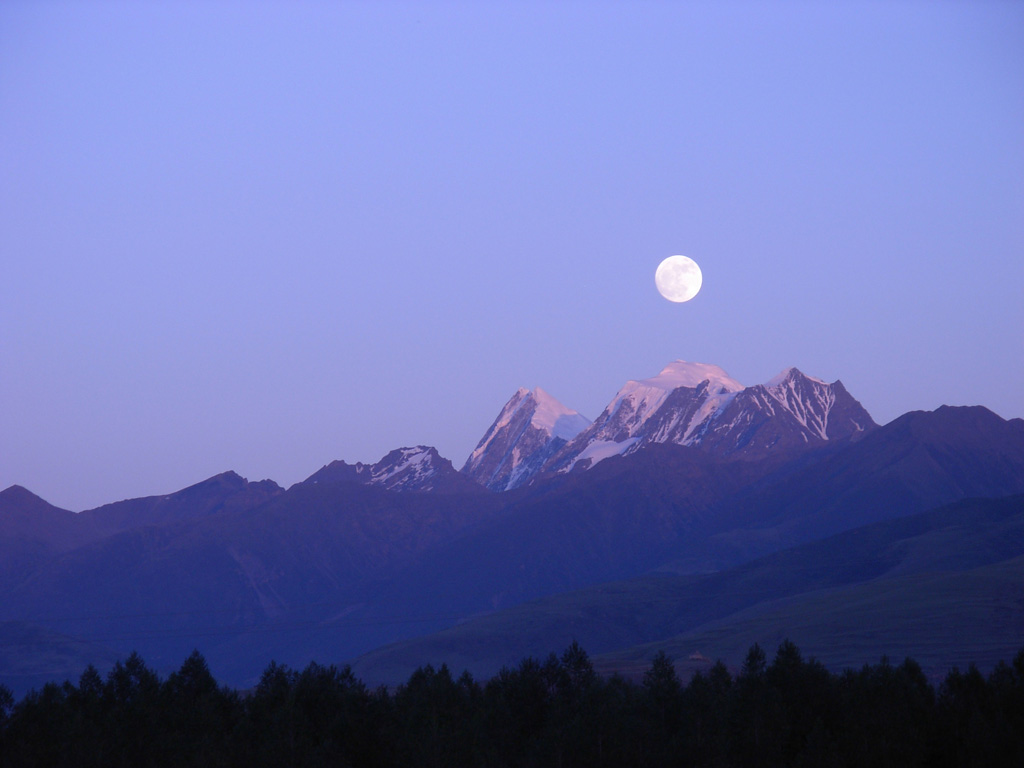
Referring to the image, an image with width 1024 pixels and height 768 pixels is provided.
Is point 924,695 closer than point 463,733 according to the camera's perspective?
No

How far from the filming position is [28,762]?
6900cm

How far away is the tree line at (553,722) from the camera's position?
2630 inches

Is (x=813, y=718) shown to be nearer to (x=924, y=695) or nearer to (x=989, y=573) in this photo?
(x=924, y=695)

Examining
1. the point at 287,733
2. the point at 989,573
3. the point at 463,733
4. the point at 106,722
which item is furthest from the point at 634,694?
the point at 989,573

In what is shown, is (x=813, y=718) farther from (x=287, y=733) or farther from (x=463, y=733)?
(x=287, y=733)

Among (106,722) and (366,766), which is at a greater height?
(106,722)

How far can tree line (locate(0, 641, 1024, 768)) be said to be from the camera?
219 ft

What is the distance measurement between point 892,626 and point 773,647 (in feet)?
53.7

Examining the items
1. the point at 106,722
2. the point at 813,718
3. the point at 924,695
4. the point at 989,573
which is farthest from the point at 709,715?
the point at 989,573

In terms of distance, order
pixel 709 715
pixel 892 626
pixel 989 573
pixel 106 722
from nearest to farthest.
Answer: pixel 709 715, pixel 106 722, pixel 892 626, pixel 989 573

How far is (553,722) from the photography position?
74.9 meters

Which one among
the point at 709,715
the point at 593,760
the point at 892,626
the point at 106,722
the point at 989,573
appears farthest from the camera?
the point at 989,573

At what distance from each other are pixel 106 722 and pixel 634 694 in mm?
33700

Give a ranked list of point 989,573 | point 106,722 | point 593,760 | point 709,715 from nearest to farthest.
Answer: point 593,760, point 709,715, point 106,722, point 989,573
